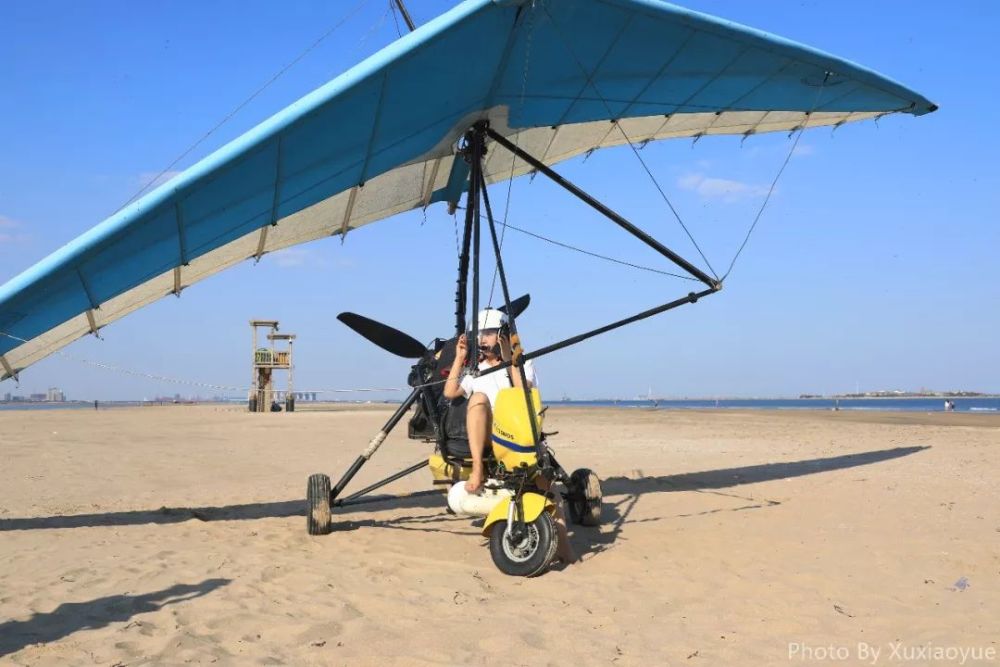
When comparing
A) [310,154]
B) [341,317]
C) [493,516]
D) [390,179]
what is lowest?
[493,516]

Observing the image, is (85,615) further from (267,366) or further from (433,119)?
(267,366)

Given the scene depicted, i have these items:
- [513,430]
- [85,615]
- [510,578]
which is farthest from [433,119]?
[85,615]

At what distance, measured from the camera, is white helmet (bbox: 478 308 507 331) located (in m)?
5.61

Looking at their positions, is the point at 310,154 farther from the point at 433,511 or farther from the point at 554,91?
the point at 433,511

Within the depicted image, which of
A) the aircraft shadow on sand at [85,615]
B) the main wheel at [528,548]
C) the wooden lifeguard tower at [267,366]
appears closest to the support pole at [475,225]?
the main wheel at [528,548]

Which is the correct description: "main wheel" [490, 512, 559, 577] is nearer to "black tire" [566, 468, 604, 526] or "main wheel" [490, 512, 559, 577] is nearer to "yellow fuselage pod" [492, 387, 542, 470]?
"yellow fuselage pod" [492, 387, 542, 470]

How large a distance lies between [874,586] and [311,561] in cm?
347

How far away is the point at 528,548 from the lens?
4527mm

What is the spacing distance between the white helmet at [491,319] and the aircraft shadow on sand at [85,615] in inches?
100.0

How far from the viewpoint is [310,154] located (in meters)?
5.17

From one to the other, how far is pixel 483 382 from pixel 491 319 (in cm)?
53

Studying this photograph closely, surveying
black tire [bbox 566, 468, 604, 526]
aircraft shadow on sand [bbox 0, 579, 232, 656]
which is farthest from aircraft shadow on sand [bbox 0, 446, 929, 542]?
aircraft shadow on sand [bbox 0, 579, 232, 656]

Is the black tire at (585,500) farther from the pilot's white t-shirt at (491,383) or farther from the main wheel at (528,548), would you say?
the main wheel at (528,548)

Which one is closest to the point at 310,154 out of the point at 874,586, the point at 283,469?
the point at 874,586
